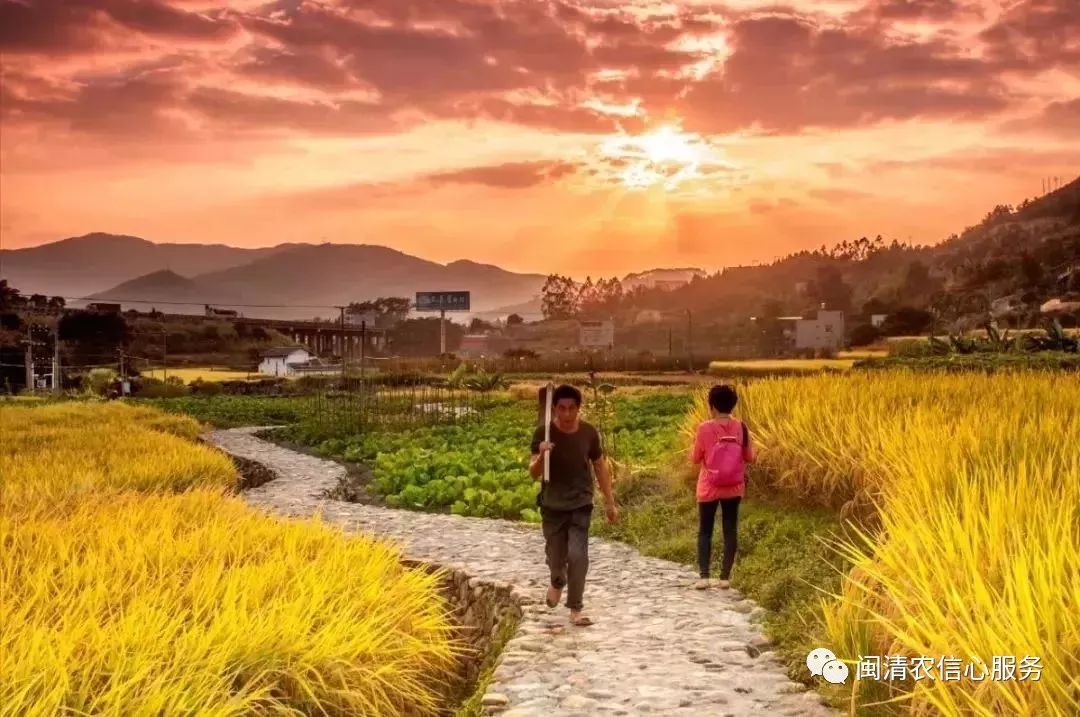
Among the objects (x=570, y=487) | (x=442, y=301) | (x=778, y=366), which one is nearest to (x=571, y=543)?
(x=570, y=487)

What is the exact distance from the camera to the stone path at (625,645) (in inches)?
226

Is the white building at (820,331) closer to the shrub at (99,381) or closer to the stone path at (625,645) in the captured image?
the shrub at (99,381)

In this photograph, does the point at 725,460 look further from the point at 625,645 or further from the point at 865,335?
the point at 865,335

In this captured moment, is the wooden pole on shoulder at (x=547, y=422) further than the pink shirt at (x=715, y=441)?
No

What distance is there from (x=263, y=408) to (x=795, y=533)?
30.2m

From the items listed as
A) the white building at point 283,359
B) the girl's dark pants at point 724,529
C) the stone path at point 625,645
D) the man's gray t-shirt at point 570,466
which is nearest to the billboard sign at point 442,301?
the white building at point 283,359

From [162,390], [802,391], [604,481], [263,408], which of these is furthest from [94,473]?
[162,390]

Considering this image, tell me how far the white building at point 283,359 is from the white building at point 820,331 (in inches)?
1636

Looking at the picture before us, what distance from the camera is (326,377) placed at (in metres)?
54.2

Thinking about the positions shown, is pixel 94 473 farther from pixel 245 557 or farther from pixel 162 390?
pixel 162 390

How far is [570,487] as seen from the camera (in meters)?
7.45

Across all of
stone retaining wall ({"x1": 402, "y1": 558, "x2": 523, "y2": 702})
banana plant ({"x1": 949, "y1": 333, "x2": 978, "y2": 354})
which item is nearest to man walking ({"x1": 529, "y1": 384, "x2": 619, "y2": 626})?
stone retaining wall ({"x1": 402, "y1": 558, "x2": 523, "y2": 702})

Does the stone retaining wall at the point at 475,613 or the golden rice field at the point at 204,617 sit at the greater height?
the golden rice field at the point at 204,617

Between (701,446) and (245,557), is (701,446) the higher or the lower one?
the higher one
